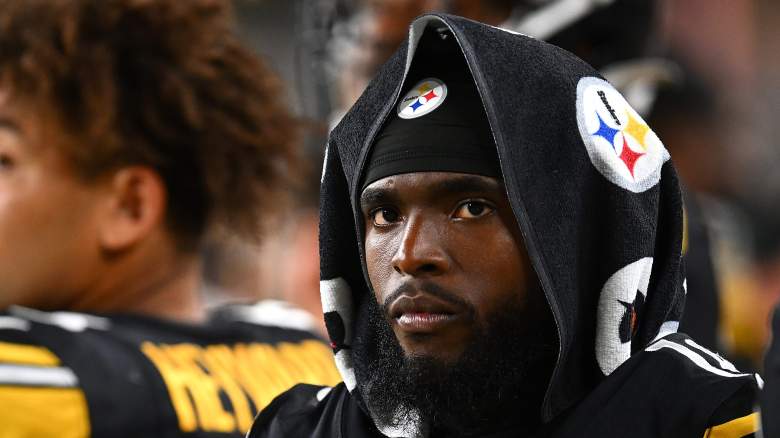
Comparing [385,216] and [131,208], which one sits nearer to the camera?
[385,216]

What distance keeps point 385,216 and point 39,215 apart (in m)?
1.27

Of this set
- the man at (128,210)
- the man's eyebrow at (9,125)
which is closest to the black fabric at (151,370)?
the man at (128,210)

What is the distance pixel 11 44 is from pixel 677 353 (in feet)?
6.56

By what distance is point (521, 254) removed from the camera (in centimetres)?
206

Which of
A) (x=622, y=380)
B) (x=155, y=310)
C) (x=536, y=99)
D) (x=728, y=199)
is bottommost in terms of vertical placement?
(x=728, y=199)

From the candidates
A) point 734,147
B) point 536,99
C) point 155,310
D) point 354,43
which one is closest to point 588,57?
point 354,43

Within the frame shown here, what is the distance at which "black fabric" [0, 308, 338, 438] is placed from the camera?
9.30 feet

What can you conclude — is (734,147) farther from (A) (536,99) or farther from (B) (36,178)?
(A) (536,99)

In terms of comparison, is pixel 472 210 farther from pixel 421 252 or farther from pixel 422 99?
pixel 422 99

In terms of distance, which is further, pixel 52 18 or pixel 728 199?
pixel 728 199

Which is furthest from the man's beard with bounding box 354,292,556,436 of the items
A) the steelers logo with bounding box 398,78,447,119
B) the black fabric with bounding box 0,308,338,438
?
the black fabric with bounding box 0,308,338,438

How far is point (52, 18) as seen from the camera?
3.29 meters

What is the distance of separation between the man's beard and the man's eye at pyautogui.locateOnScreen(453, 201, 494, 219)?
0.49 ft

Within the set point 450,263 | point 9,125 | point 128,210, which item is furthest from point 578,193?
point 9,125
